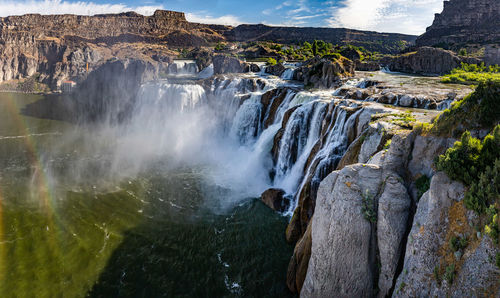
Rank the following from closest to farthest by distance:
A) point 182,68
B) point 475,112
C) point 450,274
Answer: point 450,274 < point 475,112 < point 182,68

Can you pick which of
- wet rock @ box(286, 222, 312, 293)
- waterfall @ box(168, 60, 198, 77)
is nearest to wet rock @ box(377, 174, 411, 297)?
wet rock @ box(286, 222, 312, 293)

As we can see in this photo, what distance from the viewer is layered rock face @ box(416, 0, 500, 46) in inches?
4232

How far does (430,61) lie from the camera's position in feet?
209

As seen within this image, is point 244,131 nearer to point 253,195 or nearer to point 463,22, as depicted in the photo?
point 253,195

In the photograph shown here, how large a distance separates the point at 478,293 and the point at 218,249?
1311 cm

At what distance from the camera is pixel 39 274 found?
48.9 feet

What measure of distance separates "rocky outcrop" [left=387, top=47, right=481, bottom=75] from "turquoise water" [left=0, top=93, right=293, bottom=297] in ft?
201

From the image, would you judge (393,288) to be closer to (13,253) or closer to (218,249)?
(218,249)

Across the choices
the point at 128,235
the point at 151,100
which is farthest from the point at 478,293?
the point at 151,100

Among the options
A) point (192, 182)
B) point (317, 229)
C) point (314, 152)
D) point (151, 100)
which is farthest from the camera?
point (151, 100)

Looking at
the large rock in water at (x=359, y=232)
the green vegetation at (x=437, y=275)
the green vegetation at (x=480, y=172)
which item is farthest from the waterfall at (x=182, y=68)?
the green vegetation at (x=437, y=275)

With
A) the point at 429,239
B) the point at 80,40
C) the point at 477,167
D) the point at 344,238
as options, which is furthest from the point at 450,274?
the point at 80,40

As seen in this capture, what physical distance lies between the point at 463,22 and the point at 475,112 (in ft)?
527

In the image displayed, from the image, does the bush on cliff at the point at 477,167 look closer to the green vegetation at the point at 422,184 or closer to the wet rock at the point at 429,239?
the wet rock at the point at 429,239
